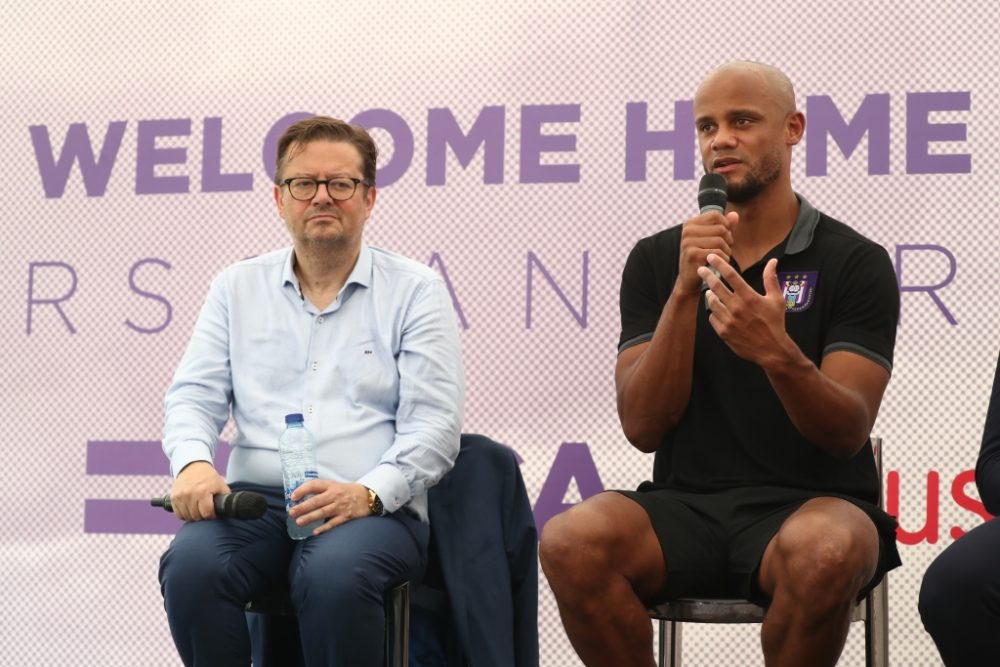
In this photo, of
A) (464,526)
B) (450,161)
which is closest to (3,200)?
(450,161)

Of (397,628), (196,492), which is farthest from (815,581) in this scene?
(196,492)

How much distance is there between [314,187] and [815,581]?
1368 mm

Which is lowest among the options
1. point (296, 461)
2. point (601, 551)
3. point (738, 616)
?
point (738, 616)

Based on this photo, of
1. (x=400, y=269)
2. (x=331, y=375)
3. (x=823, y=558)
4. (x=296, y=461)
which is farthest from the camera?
(x=400, y=269)

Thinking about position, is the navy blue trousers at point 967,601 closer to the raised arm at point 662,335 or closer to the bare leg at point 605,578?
the bare leg at point 605,578

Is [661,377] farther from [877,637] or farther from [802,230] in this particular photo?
[877,637]

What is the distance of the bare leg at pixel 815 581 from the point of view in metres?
2.07

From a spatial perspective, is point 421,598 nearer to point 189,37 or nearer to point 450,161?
point 450,161

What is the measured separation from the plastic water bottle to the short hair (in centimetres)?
58

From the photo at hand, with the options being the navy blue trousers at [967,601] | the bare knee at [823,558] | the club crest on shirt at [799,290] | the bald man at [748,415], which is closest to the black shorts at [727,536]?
the bald man at [748,415]

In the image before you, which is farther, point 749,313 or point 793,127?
point 793,127

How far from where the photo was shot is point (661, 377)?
239cm

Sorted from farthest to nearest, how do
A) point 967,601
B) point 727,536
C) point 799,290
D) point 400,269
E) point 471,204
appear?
point 471,204
point 400,269
point 799,290
point 727,536
point 967,601

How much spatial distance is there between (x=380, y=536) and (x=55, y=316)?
5.71 ft
